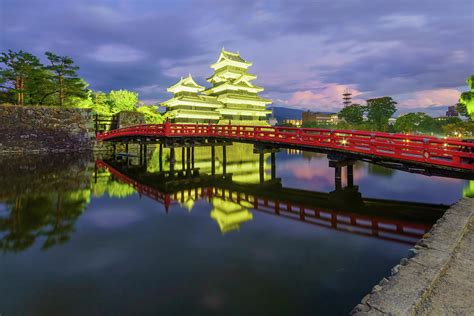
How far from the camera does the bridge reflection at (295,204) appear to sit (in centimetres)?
873

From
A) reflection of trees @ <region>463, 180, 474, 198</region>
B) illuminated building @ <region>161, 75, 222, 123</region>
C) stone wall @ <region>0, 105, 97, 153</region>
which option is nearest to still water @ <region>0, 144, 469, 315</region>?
reflection of trees @ <region>463, 180, 474, 198</region>

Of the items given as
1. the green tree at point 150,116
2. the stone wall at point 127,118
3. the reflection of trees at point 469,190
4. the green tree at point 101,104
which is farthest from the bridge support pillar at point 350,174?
the green tree at point 150,116

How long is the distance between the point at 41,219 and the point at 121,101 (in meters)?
40.7

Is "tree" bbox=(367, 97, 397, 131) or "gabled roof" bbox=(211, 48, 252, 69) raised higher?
"gabled roof" bbox=(211, 48, 252, 69)

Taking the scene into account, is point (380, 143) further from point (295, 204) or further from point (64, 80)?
point (64, 80)

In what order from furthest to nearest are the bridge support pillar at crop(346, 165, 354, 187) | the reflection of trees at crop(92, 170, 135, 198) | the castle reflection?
the bridge support pillar at crop(346, 165, 354, 187)
the reflection of trees at crop(92, 170, 135, 198)
the castle reflection

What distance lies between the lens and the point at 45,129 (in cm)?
3066

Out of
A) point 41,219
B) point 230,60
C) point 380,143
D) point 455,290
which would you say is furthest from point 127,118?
point 455,290

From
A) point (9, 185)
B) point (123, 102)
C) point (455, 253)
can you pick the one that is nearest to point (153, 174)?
point (9, 185)

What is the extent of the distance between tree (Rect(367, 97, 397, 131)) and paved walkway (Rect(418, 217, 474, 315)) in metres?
59.3

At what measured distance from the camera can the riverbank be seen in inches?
141

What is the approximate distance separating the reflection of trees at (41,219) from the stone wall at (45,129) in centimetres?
2212

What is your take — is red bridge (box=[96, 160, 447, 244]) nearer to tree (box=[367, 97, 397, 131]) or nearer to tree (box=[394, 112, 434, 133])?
tree (box=[394, 112, 434, 133])

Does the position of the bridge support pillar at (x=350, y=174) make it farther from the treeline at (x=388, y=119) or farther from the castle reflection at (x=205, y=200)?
the treeline at (x=388, y=119)
